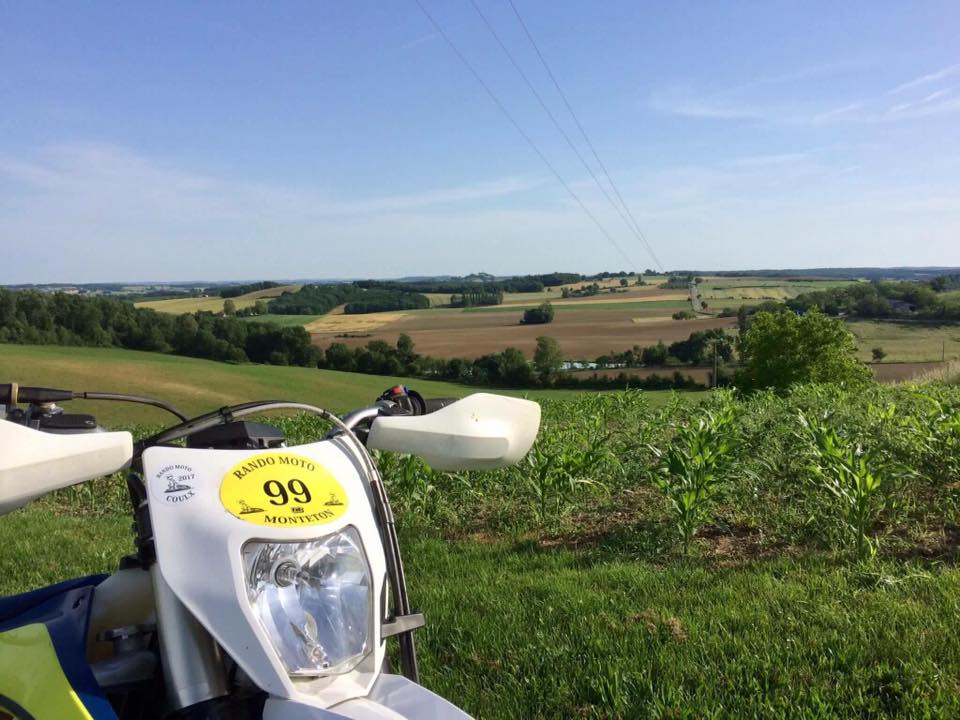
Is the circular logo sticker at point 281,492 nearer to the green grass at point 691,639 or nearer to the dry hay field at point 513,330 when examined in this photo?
the green grass at point 691,639

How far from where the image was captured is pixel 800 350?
38344 mm

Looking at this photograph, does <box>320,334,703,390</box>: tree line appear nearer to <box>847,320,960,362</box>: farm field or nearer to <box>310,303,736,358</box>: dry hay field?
<box>310,303,736,358</box>: dry hay field

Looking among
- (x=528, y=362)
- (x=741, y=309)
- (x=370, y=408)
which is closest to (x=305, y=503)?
(x=370, y=408)

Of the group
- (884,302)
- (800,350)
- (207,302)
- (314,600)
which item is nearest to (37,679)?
(314,600)

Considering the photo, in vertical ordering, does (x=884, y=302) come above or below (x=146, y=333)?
→ above

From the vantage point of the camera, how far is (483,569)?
492 cm

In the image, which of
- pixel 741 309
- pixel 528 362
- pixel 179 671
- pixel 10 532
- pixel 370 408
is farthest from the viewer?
pixel 741 309

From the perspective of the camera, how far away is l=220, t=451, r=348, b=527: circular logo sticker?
1409 mm

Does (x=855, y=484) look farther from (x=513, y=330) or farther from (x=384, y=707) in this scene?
(x=513, y=330)

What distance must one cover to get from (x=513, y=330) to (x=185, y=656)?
155 feet

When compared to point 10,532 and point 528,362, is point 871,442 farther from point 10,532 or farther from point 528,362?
point 528,362

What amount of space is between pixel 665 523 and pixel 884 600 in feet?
6.16

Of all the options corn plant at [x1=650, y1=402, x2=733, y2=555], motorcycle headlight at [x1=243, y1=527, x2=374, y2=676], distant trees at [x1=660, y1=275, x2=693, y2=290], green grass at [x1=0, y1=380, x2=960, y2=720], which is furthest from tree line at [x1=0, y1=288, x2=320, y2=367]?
motorcycle headlight at [x1=243, y1=527, x2=374, y2=676]

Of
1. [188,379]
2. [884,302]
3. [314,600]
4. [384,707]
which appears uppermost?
[314,600]
